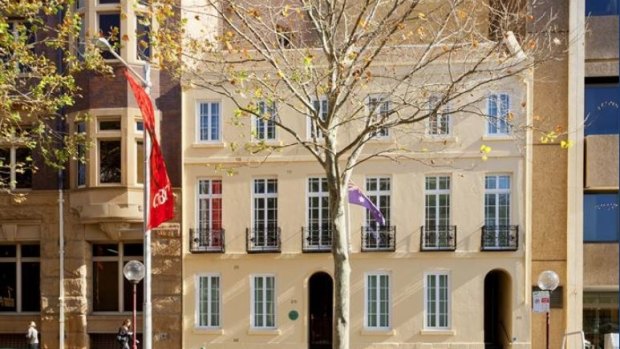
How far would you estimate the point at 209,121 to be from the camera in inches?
995

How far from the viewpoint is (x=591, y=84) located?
24.9 meters

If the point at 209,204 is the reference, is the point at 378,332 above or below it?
below

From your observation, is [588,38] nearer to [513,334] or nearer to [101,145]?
[513,334]

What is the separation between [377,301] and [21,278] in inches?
499

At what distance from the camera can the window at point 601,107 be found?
24.6 m

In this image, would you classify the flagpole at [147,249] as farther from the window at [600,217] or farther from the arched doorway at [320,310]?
the window at [600,217]

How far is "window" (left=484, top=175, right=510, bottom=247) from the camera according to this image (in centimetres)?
2409

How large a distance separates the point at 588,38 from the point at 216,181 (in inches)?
522

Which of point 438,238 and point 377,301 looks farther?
point 377,301

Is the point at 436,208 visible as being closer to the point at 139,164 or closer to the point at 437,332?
the point at 437,332

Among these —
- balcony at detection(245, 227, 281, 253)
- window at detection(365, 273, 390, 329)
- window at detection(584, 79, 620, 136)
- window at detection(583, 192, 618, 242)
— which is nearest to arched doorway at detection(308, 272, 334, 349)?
window at detection(365, 273, 390, 329)

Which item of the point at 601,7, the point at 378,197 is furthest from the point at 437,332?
the point at 601,7

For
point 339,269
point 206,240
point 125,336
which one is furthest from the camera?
point 206,240

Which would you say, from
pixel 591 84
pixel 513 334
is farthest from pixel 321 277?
pixel 591 84
